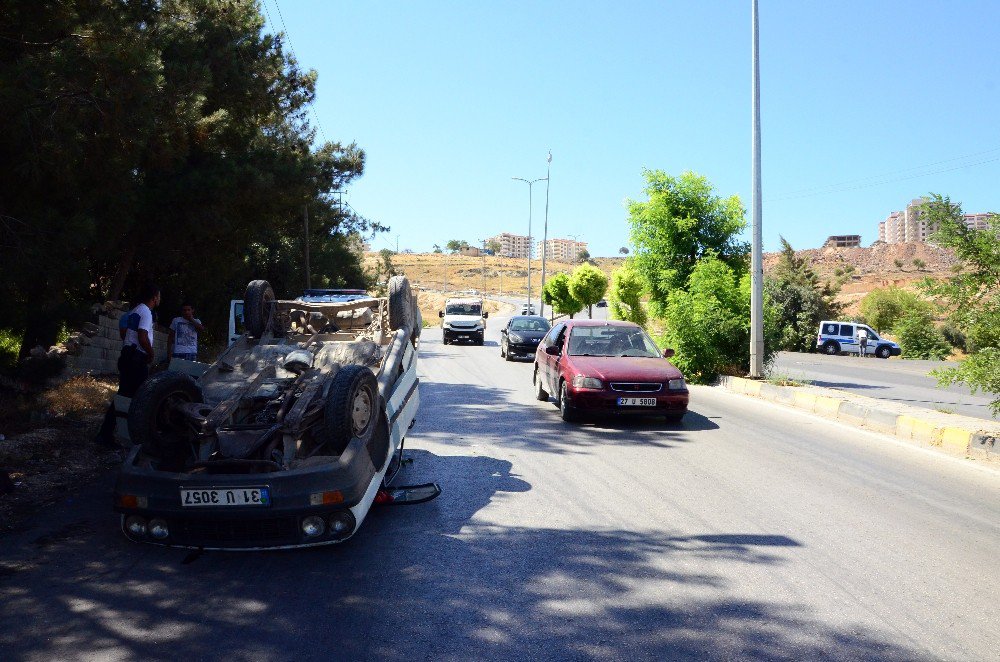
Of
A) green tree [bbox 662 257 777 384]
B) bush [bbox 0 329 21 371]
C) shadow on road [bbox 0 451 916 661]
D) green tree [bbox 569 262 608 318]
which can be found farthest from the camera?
green tree [bbox 569 262 608 318]

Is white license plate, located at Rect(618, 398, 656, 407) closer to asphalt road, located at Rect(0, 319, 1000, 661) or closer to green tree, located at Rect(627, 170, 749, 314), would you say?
asphalt road, located at Rect(0, 319, 1000, 661)

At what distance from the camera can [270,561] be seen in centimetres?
516

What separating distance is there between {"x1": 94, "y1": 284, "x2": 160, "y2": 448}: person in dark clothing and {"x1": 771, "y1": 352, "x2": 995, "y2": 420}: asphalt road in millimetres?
10242

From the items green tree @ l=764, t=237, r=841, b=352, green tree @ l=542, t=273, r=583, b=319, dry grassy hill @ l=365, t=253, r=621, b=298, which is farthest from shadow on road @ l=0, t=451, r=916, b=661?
dry grassy hill @ l=365, t=253, r=621, b=298

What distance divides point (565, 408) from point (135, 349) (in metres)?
5.69

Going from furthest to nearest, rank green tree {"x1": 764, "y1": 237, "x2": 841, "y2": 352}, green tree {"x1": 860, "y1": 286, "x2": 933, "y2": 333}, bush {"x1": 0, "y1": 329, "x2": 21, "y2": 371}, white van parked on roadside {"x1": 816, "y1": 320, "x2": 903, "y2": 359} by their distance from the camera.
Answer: green tree {"x1": 860, "y1": 286, "x2": 933, "y2": 333}, green tree {"x1": 764, "y1": 237, "x2": 841, "y2": 352}, white van parked on roadside {"x1": 816, "y1": 320, "x2": 903, "y2": 359}, bush {"x1": 0, "y1": 329, "x2": 21, "y2": 371}

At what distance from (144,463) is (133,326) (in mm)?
3895

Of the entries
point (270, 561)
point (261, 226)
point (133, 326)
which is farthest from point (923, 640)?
point (261, 226)

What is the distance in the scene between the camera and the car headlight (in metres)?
10.8

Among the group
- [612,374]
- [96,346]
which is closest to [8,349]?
[96,346]

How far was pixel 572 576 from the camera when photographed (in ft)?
15.6

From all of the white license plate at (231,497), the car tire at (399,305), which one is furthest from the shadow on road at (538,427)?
the white license plate at (231,497)

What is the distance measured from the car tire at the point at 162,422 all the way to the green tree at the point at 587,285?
49345 mm

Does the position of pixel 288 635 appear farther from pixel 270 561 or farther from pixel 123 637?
pixel 270 561
